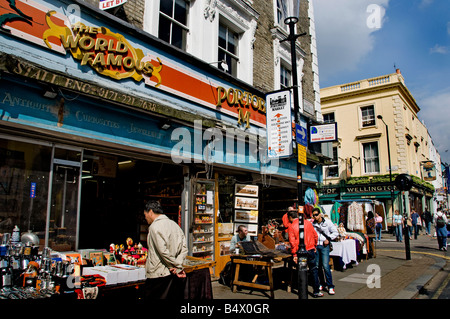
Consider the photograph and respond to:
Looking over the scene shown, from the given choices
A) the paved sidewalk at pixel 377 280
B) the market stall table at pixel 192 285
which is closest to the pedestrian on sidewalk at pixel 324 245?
the paved sidewalk at pixel 377 280

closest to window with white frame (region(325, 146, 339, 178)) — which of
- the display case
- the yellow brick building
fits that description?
the yellow brick building

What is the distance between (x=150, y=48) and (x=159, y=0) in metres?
1.58

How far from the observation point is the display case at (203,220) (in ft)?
27.9

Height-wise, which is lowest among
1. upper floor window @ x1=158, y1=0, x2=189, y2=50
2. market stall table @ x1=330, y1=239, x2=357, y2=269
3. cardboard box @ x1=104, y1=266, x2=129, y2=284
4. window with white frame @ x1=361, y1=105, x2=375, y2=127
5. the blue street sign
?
market stall table @ x1=330, y1=239, x2=357, y2=269

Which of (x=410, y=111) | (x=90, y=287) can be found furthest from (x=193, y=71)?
(x=410, y=111)

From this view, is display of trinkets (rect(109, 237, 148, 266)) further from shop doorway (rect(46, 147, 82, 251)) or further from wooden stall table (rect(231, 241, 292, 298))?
wooden stall table (rect(231, 241, 292, 298))

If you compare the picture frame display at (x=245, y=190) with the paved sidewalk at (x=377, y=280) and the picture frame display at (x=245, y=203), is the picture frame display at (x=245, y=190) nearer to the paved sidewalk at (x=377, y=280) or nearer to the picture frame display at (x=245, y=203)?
the picture frame display at (x=245, y=203)

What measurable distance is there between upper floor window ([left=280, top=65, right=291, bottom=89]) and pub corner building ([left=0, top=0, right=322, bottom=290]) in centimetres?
291

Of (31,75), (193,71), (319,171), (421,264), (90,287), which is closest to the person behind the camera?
(90,287)

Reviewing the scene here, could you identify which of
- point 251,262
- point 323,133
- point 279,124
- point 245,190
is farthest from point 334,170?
point 251,262

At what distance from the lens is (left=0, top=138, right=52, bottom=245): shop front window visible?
516 cm

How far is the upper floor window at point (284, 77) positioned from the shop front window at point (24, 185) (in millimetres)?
9994

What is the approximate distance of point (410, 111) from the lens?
1275 inches
